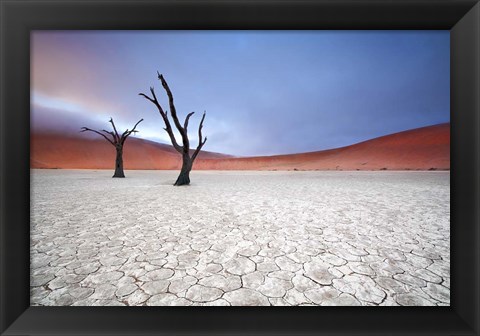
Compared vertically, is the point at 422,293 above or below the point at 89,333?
below

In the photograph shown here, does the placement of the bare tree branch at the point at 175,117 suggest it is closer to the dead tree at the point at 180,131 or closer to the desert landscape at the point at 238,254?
the dead tree at the point at 180,131

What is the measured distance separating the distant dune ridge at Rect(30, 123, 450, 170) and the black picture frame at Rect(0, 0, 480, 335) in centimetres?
2874

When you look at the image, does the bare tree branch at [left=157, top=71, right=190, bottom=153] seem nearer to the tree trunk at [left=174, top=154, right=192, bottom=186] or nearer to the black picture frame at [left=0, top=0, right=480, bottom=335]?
the tree trunk at [left=174, top=154, right=192, bottom=186]

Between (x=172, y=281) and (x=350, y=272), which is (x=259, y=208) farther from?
(x=172, y=281)

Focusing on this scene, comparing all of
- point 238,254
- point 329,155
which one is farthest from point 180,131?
point 329,155

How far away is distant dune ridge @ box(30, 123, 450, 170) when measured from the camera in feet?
80.2

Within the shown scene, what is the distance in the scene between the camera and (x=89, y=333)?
97cm

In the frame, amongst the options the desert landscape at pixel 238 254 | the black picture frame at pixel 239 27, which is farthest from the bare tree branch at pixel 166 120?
the black picture frame at pixel 239 27

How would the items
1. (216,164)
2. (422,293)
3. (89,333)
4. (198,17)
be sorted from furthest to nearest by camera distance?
(216,164), (422,293), (198,17), (89,333)

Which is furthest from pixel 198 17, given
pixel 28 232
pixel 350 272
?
pixel 350 272

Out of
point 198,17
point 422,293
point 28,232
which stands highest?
point 198,17

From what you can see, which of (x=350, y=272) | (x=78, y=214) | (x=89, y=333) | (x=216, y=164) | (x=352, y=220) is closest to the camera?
(x=89, y=333)

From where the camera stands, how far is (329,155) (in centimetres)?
3338

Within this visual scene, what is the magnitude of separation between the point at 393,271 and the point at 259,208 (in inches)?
97.8
